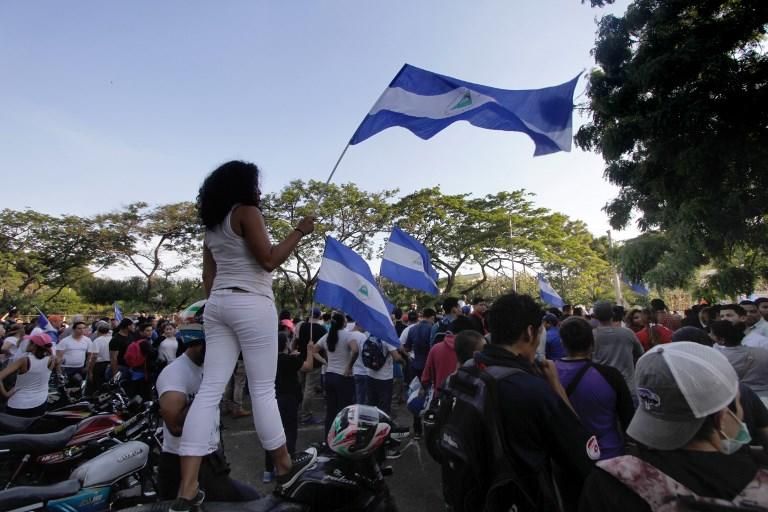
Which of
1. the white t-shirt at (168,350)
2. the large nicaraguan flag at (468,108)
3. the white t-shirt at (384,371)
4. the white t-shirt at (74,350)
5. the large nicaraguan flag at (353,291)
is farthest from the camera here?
the white t-shirt at (74,350)

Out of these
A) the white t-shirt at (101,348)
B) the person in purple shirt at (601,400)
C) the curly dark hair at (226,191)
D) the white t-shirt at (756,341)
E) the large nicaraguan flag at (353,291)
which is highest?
the curly dark hair at (226,191)

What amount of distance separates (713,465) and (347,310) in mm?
4139

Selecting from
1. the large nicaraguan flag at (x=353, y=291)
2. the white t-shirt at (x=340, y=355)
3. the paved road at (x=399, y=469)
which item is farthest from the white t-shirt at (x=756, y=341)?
the white t-shirt at (x=340, y=355)

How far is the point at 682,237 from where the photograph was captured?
12.1 m

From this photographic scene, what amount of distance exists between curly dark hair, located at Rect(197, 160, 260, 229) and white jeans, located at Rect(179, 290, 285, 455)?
45cm

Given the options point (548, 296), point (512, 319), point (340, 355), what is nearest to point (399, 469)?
point (340, 355)

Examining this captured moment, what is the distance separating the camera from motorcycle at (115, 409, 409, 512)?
2059 millimetres

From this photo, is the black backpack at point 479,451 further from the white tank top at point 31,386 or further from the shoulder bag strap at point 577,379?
the white tank top at point 31,386

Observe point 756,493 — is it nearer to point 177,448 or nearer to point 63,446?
point 177,448

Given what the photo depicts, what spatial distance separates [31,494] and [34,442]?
1.39 metres

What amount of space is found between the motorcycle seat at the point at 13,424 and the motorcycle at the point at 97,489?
182cm

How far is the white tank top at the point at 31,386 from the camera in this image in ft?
16.9

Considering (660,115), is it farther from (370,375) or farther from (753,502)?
(753,502)

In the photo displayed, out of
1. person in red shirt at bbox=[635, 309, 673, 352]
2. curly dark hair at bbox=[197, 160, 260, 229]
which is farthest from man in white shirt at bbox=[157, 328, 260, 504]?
person in red shirt at bbox=[635, 309, 673, 352]
